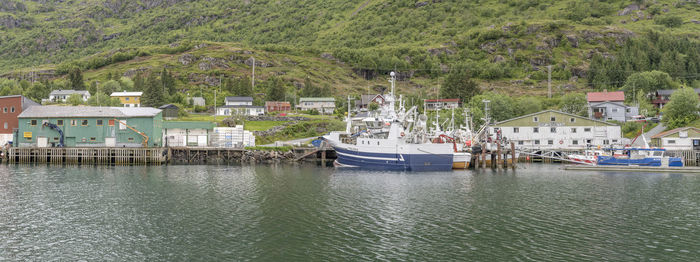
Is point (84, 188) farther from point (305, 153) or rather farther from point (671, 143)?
point (671, 143)

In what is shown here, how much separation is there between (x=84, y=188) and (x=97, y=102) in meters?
75.7

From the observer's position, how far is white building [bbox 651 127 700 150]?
75.4 m

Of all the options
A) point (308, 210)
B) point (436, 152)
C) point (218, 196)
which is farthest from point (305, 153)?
point (308, 210)

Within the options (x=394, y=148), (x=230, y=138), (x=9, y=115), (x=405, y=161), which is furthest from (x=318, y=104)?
(x=405, y=161)

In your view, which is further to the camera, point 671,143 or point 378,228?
point 671,143

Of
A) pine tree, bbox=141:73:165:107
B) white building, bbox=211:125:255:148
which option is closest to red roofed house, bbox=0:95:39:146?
white building, bbox=211:125:255:148

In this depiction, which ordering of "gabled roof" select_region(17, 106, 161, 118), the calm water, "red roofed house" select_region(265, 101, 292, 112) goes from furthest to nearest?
1. "red roofed house" select_region(265, 101, 292, 112)
2. "gabled roof" select_region(17, 106, 161, 118)
3. the calm water

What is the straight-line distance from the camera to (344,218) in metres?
32.5

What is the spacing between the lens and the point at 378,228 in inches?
1176

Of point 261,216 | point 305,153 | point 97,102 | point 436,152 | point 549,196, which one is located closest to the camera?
point 261,216

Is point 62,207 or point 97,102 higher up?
point 97,102

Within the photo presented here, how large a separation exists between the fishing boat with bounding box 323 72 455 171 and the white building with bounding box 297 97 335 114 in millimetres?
72574

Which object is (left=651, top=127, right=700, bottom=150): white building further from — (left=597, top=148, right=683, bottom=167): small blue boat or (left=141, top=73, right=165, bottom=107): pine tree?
(left=141, top=73, right=165, bottom=107): pine tree

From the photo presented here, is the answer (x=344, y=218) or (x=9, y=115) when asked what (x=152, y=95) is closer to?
(x=9, y=115)
